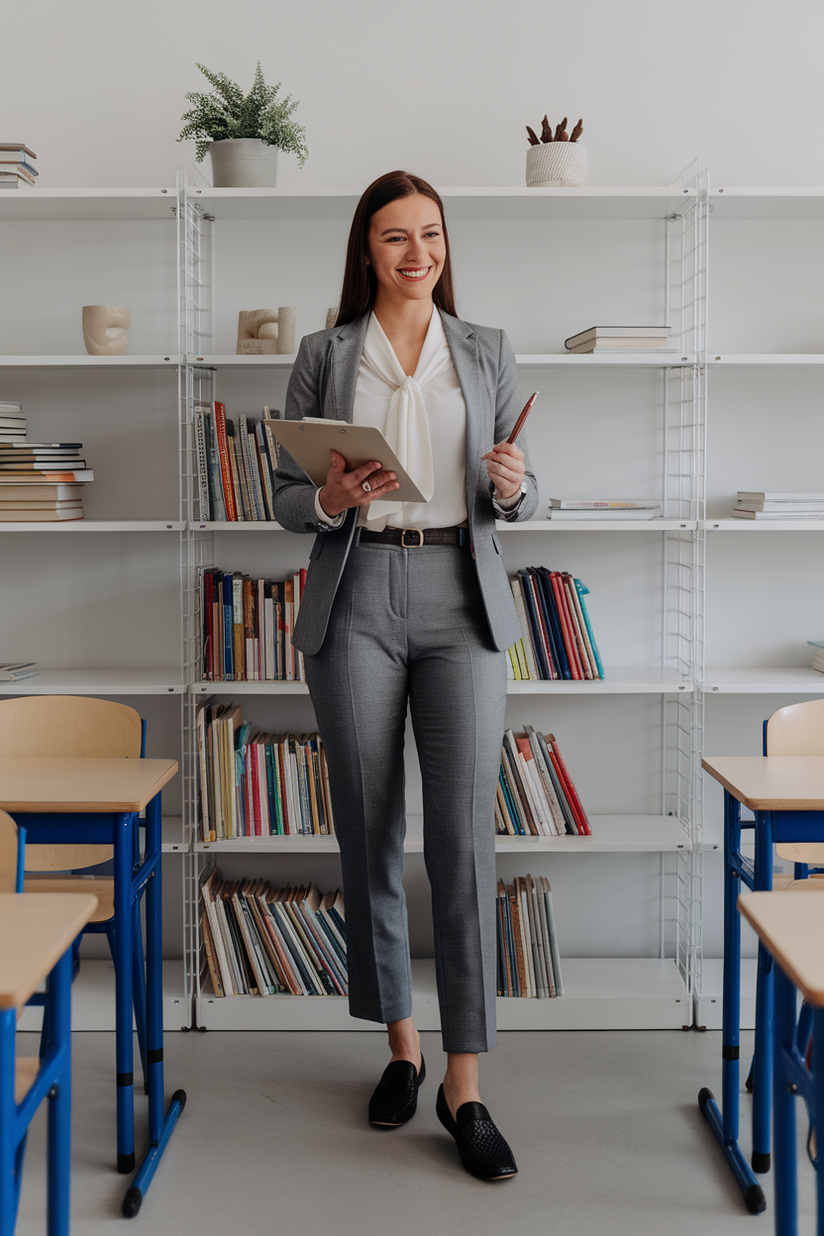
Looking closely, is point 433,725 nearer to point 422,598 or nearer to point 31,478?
point 422,598

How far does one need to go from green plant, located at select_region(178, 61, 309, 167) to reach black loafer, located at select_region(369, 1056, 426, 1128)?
2179 mm

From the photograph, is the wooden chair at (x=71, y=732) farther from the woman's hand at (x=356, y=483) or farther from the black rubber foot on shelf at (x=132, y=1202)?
the woman's hand at (x=356, y=483)

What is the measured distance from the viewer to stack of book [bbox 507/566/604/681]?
2.66 metres

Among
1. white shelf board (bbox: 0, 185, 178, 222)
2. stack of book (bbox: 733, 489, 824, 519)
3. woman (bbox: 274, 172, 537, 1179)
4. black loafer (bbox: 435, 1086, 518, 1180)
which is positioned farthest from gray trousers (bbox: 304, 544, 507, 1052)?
white shelf board (bbox: 0, 185, 178, 222)

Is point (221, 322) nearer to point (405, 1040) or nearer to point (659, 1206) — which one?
point (405, 1040)

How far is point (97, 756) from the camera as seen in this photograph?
7.43ft

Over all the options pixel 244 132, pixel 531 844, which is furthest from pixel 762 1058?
pixel 244 132

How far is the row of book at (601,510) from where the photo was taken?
2.62 metres

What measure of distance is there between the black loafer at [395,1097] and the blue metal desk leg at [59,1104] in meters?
0.87

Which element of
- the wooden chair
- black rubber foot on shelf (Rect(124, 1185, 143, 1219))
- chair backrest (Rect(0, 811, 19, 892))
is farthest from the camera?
the wooden chair

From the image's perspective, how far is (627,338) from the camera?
2568 mm

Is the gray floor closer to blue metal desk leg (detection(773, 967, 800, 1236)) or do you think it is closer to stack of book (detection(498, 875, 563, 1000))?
stack of book (detection(498, 875, 563, 1000))

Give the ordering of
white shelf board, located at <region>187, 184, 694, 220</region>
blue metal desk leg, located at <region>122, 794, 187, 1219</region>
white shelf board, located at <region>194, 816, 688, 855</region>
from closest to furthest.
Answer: blue metal desk leg, located at <region>122, 794, 187, 1219</region>, white shelf board, located at <region>187, 184, 694, 220</region>, white shelf board, located at <region>194, 816, 688, 855</region>

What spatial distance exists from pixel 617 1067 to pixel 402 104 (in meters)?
2.53
